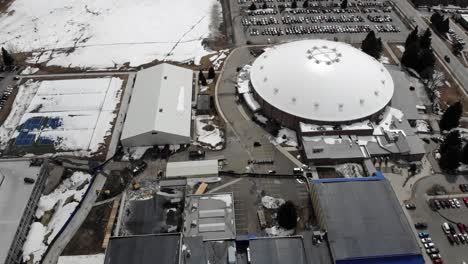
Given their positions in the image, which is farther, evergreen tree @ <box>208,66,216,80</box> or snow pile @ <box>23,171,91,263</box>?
evergreen tree @ <box>208,66,216,80</box>

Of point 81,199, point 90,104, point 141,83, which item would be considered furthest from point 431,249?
Answer: point 90,104

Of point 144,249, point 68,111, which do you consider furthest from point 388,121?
point 68,111

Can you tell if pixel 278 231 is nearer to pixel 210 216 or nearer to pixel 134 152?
pixel 210 216

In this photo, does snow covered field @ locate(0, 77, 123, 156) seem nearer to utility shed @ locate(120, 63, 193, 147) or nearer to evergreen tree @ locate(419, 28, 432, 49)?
utility shed @ locate(120, 63, 193, 147)

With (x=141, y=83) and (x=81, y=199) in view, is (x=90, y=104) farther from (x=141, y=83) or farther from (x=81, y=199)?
(x=81, y=199)

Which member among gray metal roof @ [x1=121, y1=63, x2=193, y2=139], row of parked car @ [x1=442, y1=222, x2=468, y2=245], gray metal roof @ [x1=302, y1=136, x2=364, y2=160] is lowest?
row of parked car @ [x1=442, y1=222, x2=468, y2=245]

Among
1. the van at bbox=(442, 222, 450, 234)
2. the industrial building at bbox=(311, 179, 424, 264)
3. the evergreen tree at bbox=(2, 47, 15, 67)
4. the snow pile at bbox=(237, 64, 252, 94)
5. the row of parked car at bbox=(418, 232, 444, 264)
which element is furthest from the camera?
the evergreen tree at bbox=(2, 47, 15, 67)

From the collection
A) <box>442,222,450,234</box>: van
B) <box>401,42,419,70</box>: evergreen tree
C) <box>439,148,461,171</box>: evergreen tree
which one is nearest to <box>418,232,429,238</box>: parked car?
<box>442,222,450,234</box>: van
